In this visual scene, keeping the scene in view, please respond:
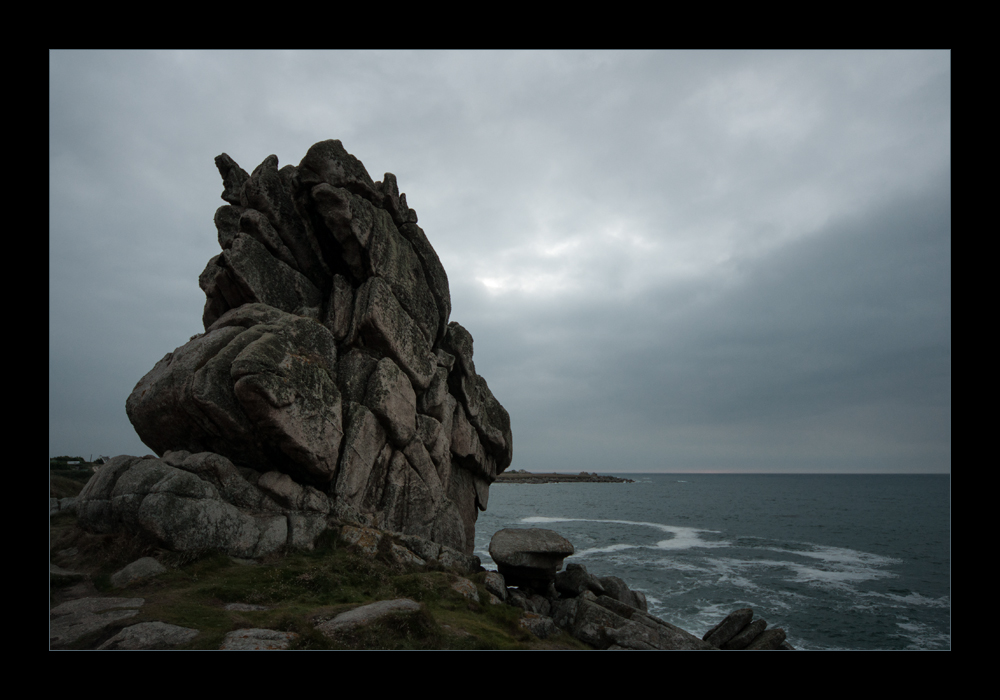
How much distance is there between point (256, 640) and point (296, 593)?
15.3 feet

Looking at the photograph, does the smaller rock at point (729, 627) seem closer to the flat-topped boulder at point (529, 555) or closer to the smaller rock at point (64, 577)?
the flat-topped boulder at point (529, 555)

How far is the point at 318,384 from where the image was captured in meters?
23.1

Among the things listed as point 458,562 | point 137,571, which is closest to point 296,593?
point 137,571

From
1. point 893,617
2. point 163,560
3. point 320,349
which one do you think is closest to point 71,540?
point 163,560

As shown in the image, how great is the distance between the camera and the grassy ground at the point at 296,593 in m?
12.6

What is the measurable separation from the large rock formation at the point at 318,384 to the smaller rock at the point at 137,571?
3.49ft

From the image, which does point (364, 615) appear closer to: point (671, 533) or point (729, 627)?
point (729, 627)

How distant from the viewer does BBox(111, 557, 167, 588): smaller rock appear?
1536cm

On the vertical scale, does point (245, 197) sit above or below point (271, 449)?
above

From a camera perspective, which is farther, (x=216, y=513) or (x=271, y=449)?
(x=271, y=449)

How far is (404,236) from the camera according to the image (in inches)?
1394
